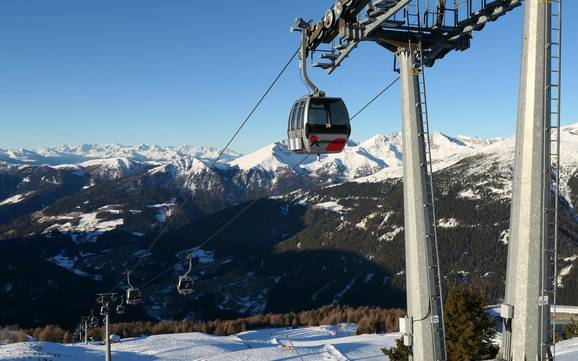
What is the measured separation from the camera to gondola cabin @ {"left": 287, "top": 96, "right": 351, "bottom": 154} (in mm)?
16359

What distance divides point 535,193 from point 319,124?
745 cm

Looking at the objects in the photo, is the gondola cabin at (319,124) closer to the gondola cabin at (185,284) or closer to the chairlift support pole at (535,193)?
the chairlift support pole at (535,193)

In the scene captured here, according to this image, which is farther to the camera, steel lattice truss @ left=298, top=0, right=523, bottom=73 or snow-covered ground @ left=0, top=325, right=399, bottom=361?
snow-covered ground @ left=0, top=325, right=399, bottom=361

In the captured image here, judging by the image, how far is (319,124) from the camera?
16406mm

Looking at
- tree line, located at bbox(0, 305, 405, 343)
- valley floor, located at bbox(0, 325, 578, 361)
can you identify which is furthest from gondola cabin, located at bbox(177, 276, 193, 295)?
tree line, located at bbox(0, 305, 405, 343)

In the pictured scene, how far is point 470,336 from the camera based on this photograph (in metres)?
33.4

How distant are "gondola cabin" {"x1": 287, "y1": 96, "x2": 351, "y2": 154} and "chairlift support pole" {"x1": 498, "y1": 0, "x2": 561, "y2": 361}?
665cm

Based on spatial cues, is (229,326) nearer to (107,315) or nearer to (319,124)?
(107,315)

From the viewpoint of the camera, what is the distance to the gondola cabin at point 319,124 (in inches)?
644

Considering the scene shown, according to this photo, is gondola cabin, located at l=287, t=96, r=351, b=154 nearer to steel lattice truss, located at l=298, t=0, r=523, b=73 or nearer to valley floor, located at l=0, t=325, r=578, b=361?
steel lattice truss, located at l=298, t=0, r=523, b=73

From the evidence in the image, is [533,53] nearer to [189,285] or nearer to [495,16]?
[495,16]

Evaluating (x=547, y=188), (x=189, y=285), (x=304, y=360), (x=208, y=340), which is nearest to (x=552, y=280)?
(x=547, y=188)

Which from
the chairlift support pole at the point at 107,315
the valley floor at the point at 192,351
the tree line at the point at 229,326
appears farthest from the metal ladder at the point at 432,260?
the tree line at the point at 229,326

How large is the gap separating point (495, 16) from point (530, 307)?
6827mm
